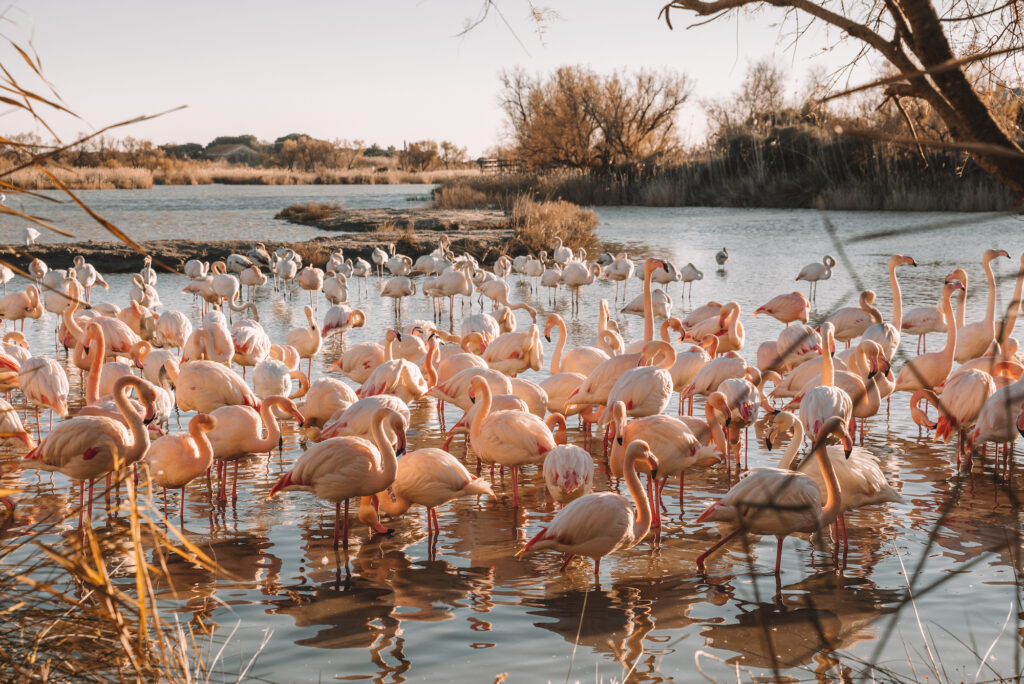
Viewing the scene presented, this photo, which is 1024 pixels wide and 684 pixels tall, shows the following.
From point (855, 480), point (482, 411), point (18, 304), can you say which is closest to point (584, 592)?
point (855, 480)

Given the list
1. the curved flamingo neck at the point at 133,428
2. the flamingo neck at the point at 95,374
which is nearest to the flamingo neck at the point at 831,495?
the curved flamingo neck at the point at 133,428

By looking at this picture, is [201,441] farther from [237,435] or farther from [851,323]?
[851,323]

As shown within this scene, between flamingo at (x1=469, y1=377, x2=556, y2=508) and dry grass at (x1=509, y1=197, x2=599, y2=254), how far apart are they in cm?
1510

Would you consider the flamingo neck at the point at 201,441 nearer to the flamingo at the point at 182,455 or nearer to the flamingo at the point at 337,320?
the flamingo at the point at 182,455

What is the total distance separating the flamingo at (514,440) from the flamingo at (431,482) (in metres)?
0.45

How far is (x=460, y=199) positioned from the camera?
3097 cm

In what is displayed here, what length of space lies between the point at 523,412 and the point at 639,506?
1432mm

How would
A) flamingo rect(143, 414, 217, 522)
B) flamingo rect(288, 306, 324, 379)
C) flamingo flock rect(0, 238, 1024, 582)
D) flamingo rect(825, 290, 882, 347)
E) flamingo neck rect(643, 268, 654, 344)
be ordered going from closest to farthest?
flamingo flock rect(0, 238, 1024, 582)
flamingo rect(143, 414, 217, 522)
flamingo neck rect(643, 268, 654, 344)
flamingo rect(288, 306, 324, 379)
flamingo rect(825, 290, 882, 347)

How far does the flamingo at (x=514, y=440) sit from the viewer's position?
5844 mm

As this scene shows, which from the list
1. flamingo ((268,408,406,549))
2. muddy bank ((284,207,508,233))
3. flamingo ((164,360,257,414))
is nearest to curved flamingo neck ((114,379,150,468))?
flamingo ((268,408,406,549))

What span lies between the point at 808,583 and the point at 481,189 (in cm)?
3042

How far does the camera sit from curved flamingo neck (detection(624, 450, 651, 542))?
15.6 feet

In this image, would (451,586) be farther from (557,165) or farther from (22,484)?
(557,165)

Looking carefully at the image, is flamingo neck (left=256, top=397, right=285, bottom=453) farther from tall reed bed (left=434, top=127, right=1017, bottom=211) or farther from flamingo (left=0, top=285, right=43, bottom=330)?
tall reed bed (left=434, top=127, right=1017, bottom=211)
